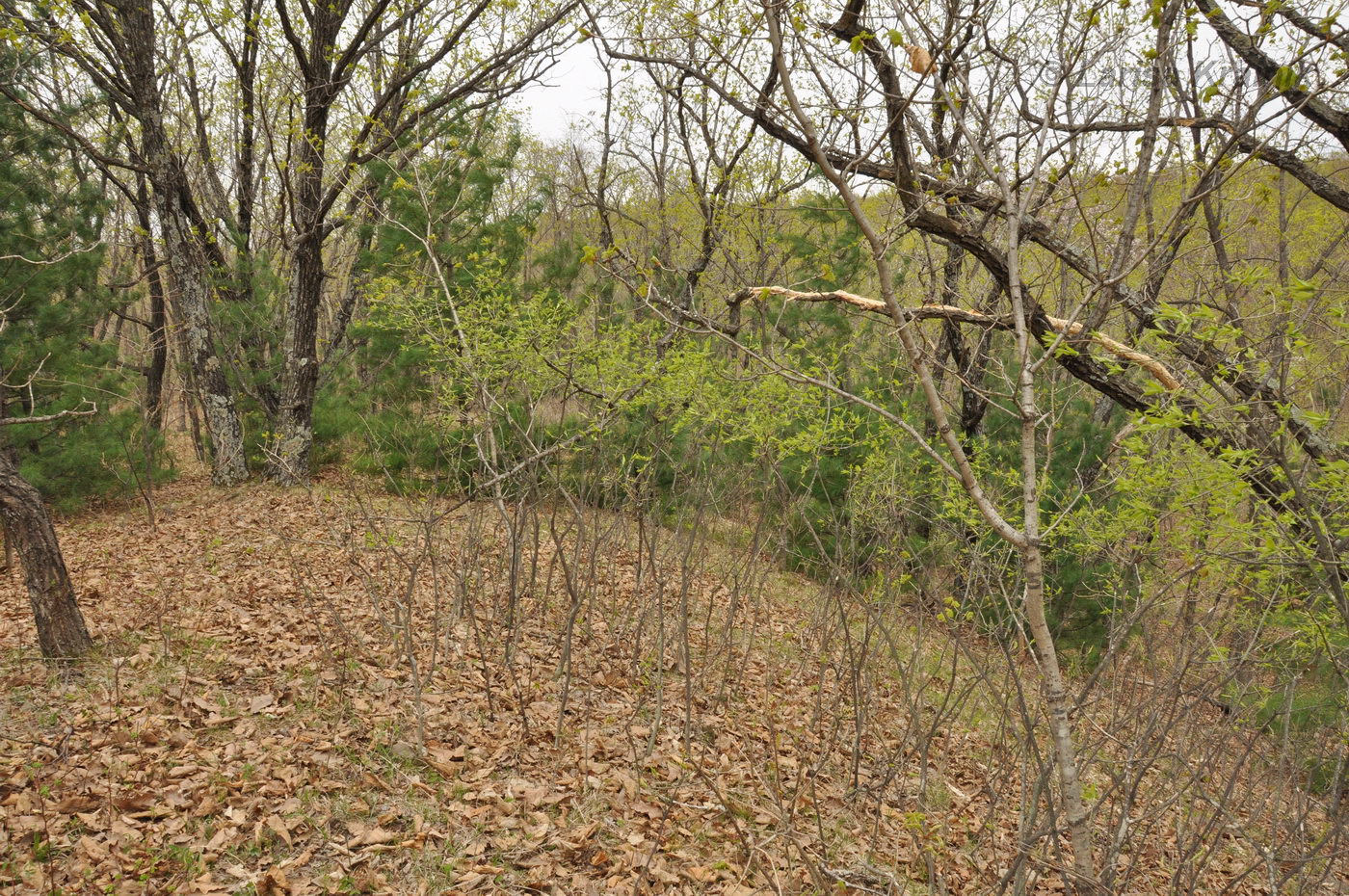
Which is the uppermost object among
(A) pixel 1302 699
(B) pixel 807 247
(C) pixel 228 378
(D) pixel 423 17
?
(D) pixel 423 17

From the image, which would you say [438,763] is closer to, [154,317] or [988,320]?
[988,320]

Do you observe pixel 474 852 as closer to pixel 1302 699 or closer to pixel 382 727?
pixel 382 727

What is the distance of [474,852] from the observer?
359cm

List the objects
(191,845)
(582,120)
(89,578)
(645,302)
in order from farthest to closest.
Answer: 1. (582,120)
2. (89,578)
3. (191,845)
4. (645,302)

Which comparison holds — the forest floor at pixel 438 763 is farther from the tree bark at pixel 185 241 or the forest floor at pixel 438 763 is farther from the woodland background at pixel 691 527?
the tree bark at pixel 185 241

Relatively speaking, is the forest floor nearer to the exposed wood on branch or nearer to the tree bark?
the exposed wood on branch

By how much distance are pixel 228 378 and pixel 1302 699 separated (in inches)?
501

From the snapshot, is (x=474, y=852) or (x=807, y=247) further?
(x=807, y=247)

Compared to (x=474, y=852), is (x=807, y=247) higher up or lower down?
higher up

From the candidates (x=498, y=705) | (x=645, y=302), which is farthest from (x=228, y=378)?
(x=645, y=302)

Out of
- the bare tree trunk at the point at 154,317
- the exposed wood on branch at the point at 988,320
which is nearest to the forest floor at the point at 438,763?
the exposed wood on branch at the point at 988,320

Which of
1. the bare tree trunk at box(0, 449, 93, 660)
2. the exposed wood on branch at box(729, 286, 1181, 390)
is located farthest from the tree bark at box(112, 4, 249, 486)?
the exposed wood on branch at box(729, 286, 1181, 390)

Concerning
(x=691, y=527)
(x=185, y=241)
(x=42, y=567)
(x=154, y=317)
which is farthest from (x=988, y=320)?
(x=154, y=317)

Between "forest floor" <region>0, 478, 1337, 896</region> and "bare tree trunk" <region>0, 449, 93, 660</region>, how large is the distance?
0.19 m
